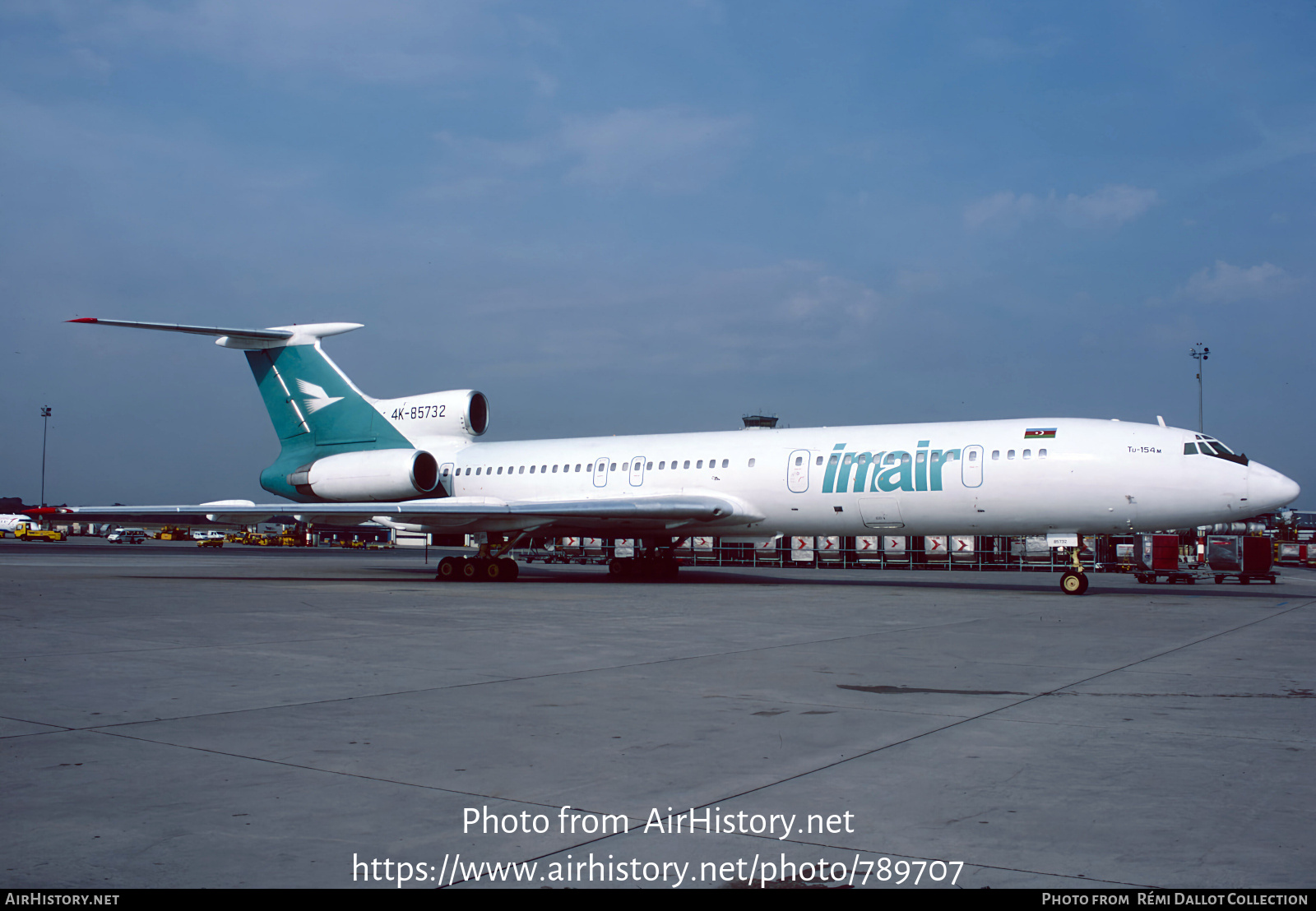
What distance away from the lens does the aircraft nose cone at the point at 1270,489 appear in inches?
677

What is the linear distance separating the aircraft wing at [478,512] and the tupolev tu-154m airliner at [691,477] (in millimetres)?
58

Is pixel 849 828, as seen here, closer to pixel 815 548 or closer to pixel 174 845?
pixel 174 845

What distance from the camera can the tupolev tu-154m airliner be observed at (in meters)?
18.3

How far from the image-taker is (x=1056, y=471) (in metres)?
18.7

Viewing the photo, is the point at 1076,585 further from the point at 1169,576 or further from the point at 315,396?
the point at 315,396

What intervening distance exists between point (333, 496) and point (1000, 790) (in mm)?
23452

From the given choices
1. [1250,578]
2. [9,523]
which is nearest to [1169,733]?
[1250,578]

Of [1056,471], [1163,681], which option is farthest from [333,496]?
[1163,681]

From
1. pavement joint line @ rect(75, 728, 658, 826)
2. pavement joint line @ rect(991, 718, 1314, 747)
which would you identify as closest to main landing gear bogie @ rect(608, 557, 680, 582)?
pavement joint line @ rect(991, 718, 1314, 747)

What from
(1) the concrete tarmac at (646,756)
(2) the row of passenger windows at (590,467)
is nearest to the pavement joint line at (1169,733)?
(1) the concrete tarmac at (646,756)

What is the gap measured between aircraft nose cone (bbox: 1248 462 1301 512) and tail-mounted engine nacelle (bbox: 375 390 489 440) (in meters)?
19.5

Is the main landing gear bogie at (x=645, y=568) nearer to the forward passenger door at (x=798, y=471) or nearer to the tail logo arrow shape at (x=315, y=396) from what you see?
the forward passenger door at (x=798, y=471)

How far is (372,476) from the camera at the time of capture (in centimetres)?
2505

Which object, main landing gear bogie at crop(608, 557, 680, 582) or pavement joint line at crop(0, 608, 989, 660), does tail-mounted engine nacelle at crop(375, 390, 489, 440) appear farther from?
pavement joint line at crop(0, 608, 989, 660)
